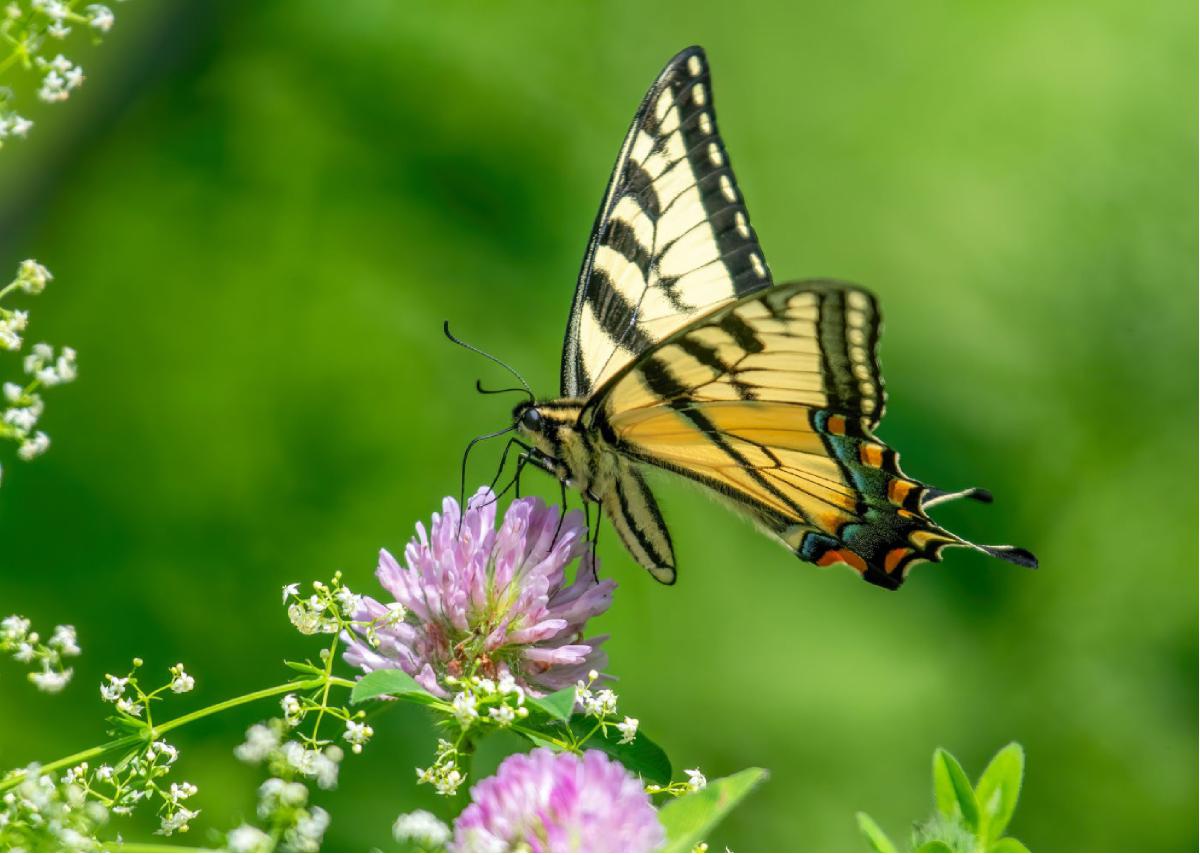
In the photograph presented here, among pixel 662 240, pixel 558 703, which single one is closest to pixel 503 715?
pixel 558 703

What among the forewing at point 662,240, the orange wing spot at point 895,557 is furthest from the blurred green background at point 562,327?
the orange wing spot at point 895,557

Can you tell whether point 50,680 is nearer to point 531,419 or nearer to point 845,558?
point 531,419

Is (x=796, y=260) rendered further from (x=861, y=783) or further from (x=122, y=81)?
(x=122, y=81)

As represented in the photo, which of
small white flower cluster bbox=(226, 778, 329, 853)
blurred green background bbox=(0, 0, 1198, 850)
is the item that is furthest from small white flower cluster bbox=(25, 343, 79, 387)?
blurred green background bbox=(0, 0, 1198, 850)

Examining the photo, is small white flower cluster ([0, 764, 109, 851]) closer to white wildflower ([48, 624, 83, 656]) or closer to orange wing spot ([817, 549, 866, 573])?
white wildflower ([48, 624, 83, 656])

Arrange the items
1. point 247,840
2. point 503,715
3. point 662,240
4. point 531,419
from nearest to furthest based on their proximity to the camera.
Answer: point 247,840
point 503,715
point 531,419
point 662,240
